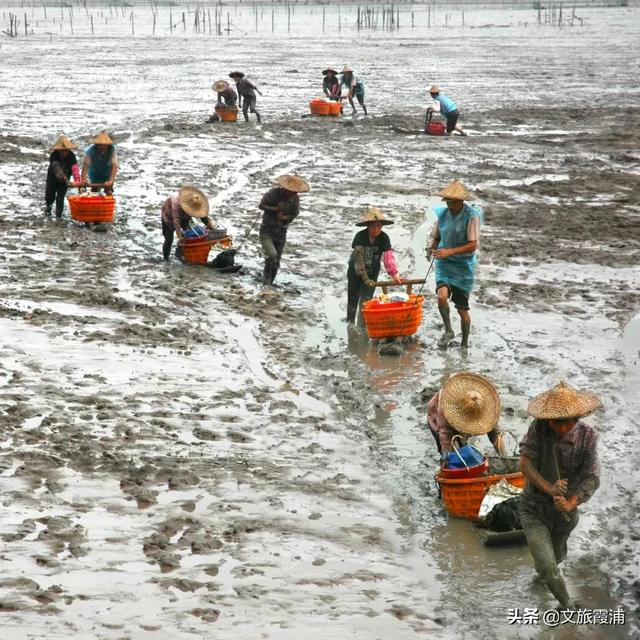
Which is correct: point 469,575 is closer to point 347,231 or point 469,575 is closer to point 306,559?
point 306,559

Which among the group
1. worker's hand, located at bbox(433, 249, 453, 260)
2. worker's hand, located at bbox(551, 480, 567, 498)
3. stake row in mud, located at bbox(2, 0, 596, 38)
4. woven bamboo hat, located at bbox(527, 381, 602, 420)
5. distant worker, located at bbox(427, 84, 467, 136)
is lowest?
worker's hand, located at bbox(551, 480, 567, 498)

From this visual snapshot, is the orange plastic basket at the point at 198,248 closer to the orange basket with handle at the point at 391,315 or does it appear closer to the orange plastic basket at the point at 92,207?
the orange plastic basket at the point at 92,207

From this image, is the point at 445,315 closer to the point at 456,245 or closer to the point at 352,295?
the point at 456,245

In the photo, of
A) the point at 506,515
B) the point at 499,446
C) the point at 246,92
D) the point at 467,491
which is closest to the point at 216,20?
the point at 246,92

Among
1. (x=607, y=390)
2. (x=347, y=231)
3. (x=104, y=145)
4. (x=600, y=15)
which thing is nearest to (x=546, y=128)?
(x=347, y=231)

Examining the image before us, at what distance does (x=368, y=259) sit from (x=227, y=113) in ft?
46.6

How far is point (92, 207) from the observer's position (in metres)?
14.2

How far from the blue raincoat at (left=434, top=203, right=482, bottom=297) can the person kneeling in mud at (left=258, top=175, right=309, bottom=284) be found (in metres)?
1.94

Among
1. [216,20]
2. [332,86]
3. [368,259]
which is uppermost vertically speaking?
[216,20]

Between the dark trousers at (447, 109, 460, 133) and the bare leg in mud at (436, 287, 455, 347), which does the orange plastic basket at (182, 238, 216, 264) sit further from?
the dark trousers at (447, 109, 460, 133)

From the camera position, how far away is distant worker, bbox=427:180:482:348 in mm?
Answer: 10141

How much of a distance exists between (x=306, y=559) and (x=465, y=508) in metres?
1.15

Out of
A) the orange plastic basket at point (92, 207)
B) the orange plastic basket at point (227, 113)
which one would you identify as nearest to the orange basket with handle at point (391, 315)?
the orange plastic basket at point (92, 207)

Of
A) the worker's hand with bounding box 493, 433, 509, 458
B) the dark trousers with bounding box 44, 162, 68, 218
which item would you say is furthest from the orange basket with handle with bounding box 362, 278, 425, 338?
the dark trousers with bounding box 44, 162, 68, 218
